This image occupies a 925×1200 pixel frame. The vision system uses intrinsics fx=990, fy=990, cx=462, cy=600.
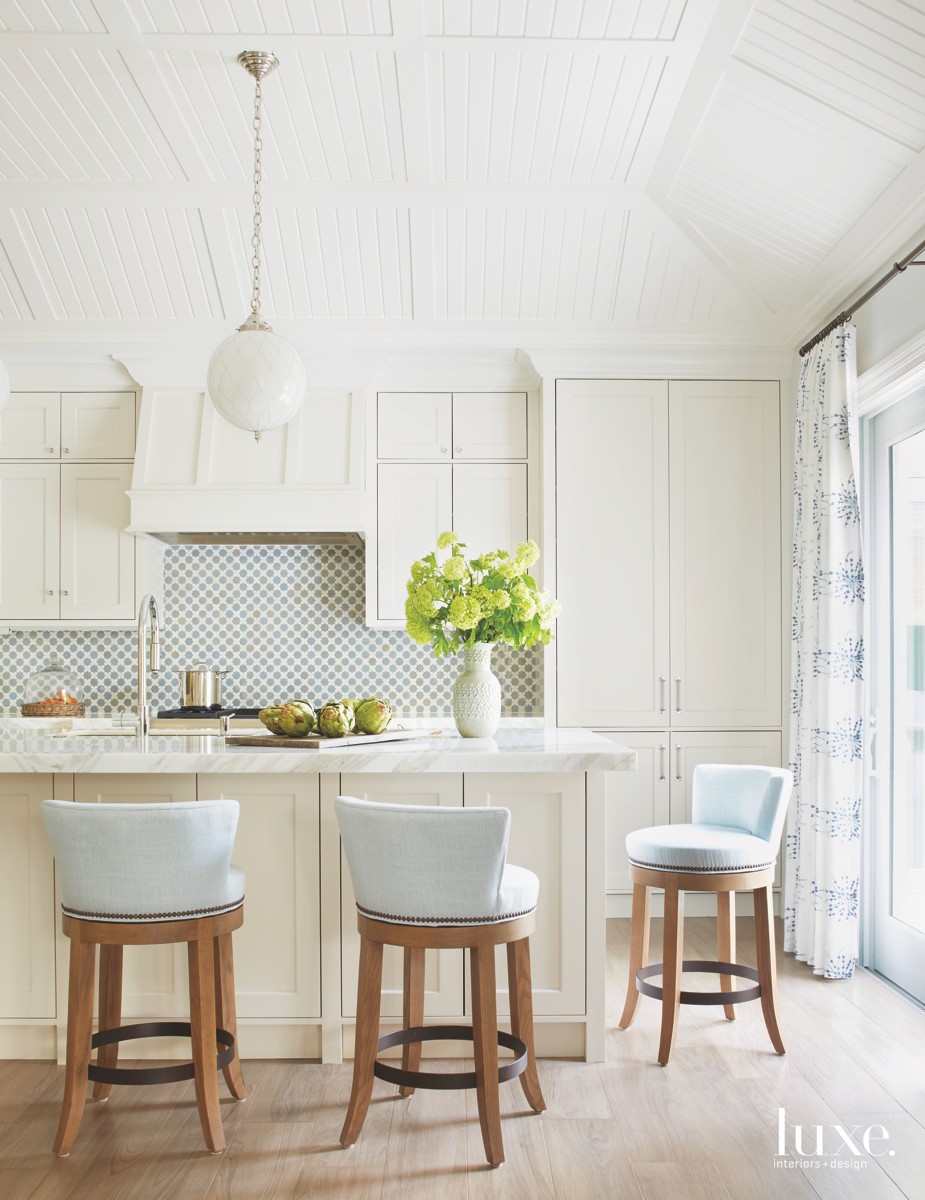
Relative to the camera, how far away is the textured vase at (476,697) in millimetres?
3096

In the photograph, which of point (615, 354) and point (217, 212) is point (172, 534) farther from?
point (615, 354)

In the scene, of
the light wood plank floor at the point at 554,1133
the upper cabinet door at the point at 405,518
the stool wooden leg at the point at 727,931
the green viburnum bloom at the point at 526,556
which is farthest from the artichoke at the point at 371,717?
the upper cabinet door at the point at 405,518

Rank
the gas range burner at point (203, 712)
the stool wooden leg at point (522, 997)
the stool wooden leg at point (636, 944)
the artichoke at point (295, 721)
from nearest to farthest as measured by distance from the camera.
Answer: the stool wooden leg at point (522, 997), the artichoke at point (295, 721), the stool wooden leg at point (636, 944), the gas range burner at point (203, 712)

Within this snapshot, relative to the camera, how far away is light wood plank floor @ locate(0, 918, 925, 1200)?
2186mm

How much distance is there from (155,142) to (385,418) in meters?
1.50

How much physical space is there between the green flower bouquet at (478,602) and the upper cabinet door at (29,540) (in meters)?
2.33

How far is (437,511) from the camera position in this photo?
4.63m

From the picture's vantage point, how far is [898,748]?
362 centimetres

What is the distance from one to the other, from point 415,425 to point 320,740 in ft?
7.48

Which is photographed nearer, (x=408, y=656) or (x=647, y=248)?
(x=647, y=248)

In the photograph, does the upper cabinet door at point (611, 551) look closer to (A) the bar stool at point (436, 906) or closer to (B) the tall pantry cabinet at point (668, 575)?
(B) the tall pantry cabinet at point (668, 575)

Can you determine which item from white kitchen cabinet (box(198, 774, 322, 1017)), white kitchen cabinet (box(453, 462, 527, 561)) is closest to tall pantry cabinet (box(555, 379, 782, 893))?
white kitchen cabinet (box(453, 462, 527, 561))

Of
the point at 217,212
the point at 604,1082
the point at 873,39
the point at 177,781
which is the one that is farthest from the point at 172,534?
the point at 873,39

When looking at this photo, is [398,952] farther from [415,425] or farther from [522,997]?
[415,425]
